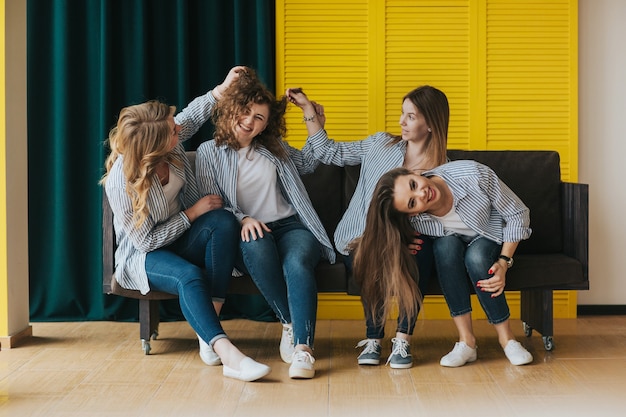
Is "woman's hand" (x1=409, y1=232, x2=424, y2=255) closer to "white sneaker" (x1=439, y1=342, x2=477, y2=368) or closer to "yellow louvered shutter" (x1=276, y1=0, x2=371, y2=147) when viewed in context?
"white sneaker" (x1=439, y1=342, x2=477, y2=368)

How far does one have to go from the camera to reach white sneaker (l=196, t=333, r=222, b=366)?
9.22 feet

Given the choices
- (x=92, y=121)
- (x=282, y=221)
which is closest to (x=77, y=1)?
(x=92, y=121)

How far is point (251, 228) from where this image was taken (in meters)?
2.84

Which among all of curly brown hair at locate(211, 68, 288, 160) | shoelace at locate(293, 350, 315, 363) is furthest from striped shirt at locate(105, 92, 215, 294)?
shoelace at locate(293, 350, 315, 363)

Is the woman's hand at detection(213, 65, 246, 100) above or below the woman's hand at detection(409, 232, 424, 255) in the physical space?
above

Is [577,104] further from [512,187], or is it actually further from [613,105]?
[512,187]

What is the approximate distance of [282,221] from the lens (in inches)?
120

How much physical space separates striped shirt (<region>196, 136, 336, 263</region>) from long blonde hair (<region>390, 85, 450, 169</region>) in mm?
483

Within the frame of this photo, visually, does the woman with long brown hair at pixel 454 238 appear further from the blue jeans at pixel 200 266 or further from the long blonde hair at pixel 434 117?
the blue jeans at pixel 200 266

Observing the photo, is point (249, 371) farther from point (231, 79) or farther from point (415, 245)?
point (231, 79)

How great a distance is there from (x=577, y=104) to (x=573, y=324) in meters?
1.02

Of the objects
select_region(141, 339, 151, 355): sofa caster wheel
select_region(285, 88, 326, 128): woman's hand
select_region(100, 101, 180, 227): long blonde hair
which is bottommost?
select_region(141, 339, 151, 355): sofa caster wheel

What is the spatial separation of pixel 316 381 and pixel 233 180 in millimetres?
831

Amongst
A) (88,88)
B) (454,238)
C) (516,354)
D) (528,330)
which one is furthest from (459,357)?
(88,88)
